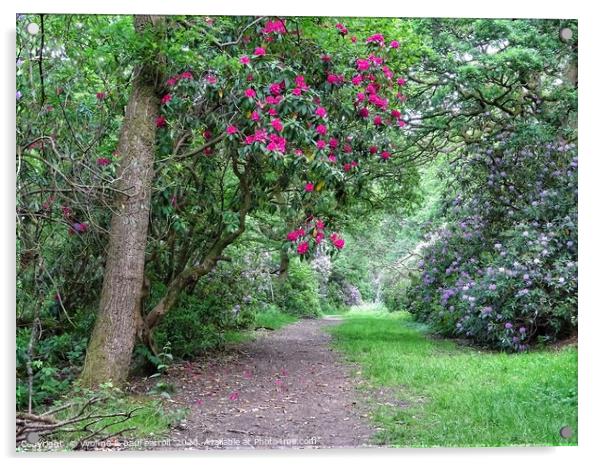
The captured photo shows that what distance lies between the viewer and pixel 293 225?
168 inches

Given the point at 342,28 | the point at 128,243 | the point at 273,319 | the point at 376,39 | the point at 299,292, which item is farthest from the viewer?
the point at 273,319

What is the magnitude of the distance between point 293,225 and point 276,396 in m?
1.18

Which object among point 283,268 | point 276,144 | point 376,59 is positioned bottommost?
point 283,268

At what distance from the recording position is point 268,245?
15.5ft

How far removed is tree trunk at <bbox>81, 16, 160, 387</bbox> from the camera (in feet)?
12.8

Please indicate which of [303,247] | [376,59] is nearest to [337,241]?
[303,247]

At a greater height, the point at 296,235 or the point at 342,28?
the point at 342,28

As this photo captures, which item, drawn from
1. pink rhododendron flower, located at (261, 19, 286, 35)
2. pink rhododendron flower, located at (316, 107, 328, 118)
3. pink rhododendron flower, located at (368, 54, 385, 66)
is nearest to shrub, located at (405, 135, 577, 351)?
pink rhododendron flower, located at (368, 54, 385, 66)

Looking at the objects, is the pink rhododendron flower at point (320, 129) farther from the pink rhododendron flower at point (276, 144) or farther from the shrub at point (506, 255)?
the shrub at point (506, 255)

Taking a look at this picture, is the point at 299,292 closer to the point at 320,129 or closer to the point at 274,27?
the point at 320,129

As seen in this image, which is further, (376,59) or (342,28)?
(376,59)

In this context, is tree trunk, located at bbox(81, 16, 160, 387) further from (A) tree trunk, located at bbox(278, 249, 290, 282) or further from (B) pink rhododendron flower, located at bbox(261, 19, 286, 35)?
(A) tree trunk, located at bbox(278, 249, 290, 282)

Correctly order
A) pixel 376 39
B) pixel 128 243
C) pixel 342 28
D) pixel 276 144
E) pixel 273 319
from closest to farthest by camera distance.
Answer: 1. pixel 276 144
2. pixel 128 243
3. pixel 342 28
4. pixel 376 39
5. pixel 273 319

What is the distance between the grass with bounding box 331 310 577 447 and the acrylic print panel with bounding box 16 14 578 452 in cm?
2
